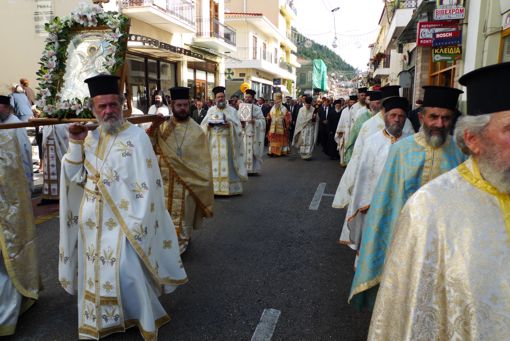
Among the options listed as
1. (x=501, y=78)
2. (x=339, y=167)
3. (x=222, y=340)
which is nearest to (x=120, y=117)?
(x=222, y=340)

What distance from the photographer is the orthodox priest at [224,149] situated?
8.54 m

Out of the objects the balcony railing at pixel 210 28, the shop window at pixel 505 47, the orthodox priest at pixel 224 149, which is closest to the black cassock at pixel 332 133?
the orthodox priest at pixel 224 149

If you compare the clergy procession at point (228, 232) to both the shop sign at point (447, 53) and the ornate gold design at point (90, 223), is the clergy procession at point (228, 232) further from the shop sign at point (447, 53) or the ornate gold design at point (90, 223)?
the shop sign at point (447, 53)

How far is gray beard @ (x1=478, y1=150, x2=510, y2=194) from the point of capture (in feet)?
5.66

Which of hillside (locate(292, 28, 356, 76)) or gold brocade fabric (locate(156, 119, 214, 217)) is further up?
hillside (locate(292, 28, 356, 76))

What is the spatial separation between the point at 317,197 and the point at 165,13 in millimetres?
12486

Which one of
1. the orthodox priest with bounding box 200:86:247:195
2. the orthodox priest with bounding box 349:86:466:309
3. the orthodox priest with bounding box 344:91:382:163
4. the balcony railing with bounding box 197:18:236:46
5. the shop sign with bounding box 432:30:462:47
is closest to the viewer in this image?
the orthodox priest with bounding box 349:86:466:309

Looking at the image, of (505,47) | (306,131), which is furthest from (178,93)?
(306,131)

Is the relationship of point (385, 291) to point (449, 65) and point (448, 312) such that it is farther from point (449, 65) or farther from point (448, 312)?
point (449, 65)

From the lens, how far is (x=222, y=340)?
11.4 feet

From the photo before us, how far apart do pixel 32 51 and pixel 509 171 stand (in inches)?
731

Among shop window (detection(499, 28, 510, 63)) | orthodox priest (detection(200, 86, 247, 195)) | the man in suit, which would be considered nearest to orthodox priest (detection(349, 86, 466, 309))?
shop window (detection(499, 28, 510, 63))

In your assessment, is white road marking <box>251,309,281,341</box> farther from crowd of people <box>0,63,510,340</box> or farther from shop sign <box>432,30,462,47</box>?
shop sign <box>432,30,462,47</box>

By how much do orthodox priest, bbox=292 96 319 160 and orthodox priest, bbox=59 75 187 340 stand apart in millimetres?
A: 11166
